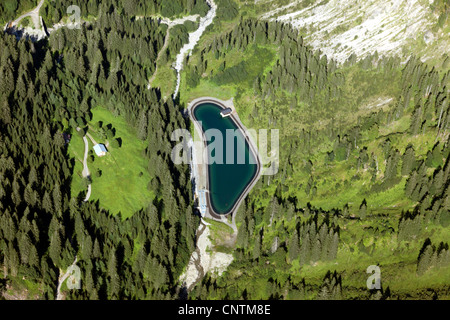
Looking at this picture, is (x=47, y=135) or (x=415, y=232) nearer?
(x=415, y=232)

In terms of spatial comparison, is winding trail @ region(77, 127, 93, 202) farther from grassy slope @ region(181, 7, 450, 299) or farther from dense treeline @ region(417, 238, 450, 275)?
dense treeline @ region(417, 238, 450, 275)

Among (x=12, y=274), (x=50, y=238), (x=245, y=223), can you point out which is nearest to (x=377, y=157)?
(x=245, y=223)

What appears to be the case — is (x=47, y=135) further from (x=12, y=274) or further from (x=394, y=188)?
(x=394, y=188)

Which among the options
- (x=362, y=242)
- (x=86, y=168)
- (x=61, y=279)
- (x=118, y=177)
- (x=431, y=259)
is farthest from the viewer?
(x=118, y=177)

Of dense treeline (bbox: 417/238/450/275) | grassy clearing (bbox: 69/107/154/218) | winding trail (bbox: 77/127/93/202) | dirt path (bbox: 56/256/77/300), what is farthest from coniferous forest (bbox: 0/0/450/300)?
winding trail (bbox: 77/127/93/202)

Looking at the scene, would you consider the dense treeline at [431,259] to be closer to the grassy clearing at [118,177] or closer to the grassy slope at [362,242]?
the grassy slope at [362,242]

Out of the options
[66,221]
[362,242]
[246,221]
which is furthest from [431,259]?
[66,221]

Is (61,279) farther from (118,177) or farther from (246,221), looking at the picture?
(246,221)
